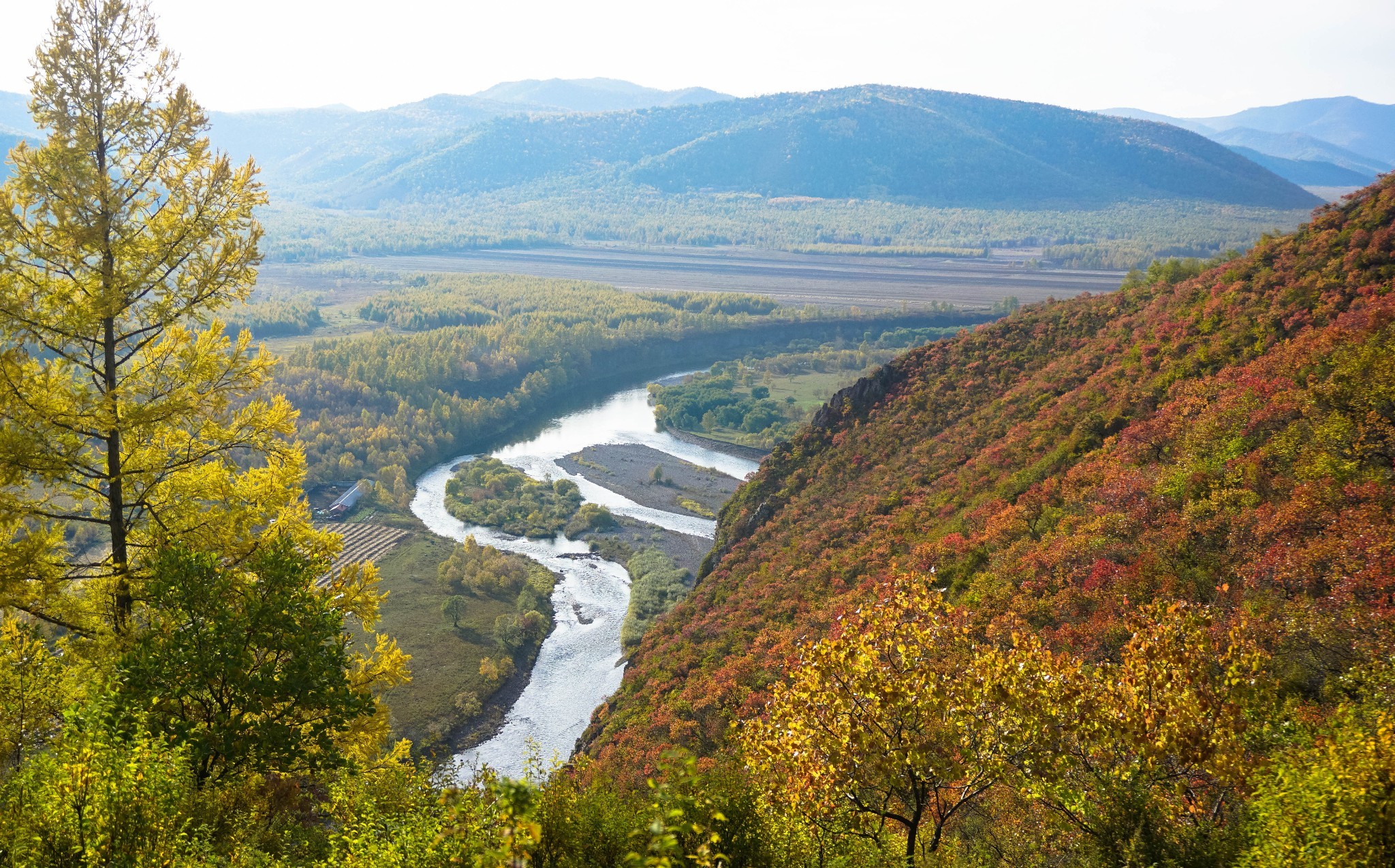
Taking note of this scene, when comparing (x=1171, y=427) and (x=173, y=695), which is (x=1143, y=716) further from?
(x=1171, y=427)

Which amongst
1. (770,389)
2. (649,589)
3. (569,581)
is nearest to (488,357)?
(770,389)

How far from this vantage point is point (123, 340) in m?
15.6

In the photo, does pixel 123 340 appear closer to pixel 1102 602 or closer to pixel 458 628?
pixel 1102 602

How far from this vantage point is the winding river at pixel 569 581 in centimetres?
4862

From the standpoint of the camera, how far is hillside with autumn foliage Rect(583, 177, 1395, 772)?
62.8ft

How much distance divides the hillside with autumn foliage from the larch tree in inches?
519

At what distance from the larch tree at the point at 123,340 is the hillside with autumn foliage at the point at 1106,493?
43.3 ft

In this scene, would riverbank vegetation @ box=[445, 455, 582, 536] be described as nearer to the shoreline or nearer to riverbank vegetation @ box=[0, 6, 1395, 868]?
the shoreline

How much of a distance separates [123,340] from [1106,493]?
27025 millimetres

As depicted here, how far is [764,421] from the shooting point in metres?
114

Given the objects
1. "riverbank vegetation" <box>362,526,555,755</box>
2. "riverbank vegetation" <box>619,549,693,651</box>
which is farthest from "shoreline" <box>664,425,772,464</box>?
"riverbank vegetation" <box>362,526,555,755</box>

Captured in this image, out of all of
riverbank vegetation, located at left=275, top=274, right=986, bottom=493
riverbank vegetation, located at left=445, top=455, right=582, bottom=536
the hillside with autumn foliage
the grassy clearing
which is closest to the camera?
the hillside with autumn foliage

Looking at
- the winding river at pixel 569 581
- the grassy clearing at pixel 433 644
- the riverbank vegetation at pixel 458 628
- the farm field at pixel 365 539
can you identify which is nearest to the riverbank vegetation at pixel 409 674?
the winding river at pixel 569 581

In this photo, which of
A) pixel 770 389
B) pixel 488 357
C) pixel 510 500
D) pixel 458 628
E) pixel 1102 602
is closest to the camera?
pixel 1102 602
